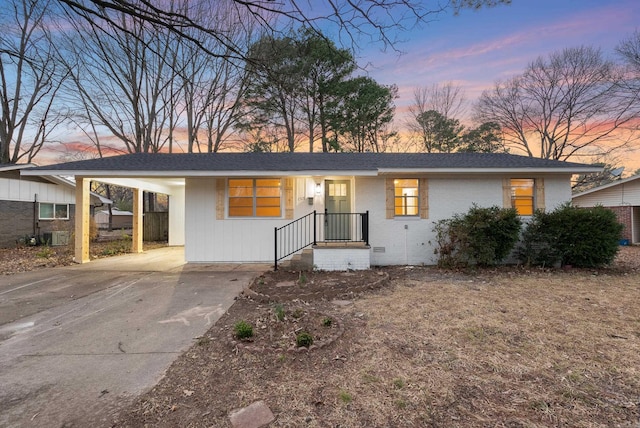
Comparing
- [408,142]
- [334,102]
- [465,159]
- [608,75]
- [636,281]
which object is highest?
[608,75]

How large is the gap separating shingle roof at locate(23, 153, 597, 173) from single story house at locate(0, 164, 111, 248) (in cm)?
530

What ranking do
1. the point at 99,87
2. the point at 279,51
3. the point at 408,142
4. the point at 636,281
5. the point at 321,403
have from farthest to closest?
the point at 408,142 → the point at 99,87 → the point at 636,281 → the point at 279,51 → the point at 321,403

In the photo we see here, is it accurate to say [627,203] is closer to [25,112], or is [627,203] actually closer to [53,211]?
[53,211]

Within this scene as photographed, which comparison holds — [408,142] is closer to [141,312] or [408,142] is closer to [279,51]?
[279,51]

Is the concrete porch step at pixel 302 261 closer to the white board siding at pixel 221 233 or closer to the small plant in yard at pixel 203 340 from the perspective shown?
the white board siding at pixel 221 233

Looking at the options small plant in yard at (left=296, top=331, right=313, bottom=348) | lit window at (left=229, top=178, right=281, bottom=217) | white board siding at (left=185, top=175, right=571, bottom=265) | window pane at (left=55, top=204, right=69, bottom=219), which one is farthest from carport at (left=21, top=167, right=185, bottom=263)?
small plant in yard at (left=296, top=331, right=313, bottom=348)

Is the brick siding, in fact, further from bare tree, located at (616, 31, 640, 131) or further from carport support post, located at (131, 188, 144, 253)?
bare tree, located at (616, 31, 640, 131)

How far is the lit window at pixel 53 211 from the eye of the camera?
13296mm

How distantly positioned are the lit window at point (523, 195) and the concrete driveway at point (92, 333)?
737 centimetres

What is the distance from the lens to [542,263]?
7.42m

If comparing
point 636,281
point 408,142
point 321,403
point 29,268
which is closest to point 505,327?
point 321,403

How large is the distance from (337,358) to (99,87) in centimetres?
1877

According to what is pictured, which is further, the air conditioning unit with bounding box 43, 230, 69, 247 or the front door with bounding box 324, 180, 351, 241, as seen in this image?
the air conditioning unit with bounding box 43, 230, 69, 247

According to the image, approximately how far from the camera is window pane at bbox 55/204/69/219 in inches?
557
